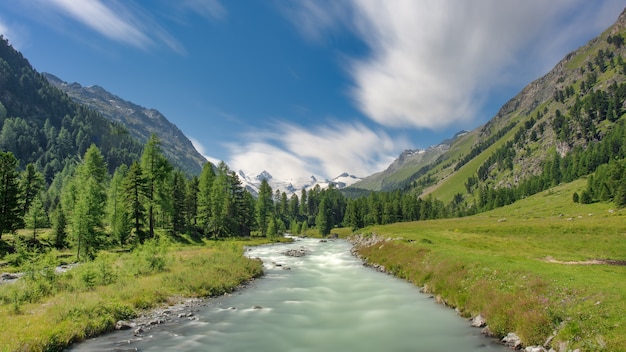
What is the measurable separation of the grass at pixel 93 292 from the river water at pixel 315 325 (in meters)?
1.64

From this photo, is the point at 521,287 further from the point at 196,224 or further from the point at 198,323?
the point at 196,224

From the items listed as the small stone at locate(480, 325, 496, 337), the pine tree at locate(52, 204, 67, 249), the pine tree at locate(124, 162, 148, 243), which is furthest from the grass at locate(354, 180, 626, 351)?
the pine tree at locate(52, 204, 67, 249)

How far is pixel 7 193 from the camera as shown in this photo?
161ft

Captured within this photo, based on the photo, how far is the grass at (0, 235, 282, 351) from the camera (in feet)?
53.6

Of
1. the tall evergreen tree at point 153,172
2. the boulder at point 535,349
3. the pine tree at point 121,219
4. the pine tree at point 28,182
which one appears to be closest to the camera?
the boulder at point 535,349

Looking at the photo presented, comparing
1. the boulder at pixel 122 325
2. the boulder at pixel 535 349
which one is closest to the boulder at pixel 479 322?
the boulder at pixel 535 349

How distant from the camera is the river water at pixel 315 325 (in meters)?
17.4

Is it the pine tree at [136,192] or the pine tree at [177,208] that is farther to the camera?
the pine tree at [177,208]

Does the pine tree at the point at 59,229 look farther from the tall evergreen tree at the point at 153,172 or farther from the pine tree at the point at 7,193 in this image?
Answer: the tall evergreen tree at the point at 153,172

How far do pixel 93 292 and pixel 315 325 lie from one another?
16536 mm

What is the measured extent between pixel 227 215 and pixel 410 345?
7762 centimetres

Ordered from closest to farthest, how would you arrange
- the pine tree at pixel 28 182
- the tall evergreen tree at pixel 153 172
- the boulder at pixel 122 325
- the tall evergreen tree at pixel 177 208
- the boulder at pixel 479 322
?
the boulder at pixel 122 325
the boulder at pixel 479 322
the tall evergreen tree at pixel 153 172
the pine tree at pixel 28 182
the tall evergreen tree at pixel 177 208

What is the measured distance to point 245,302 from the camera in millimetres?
26938

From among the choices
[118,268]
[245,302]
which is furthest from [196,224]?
[245,302]
